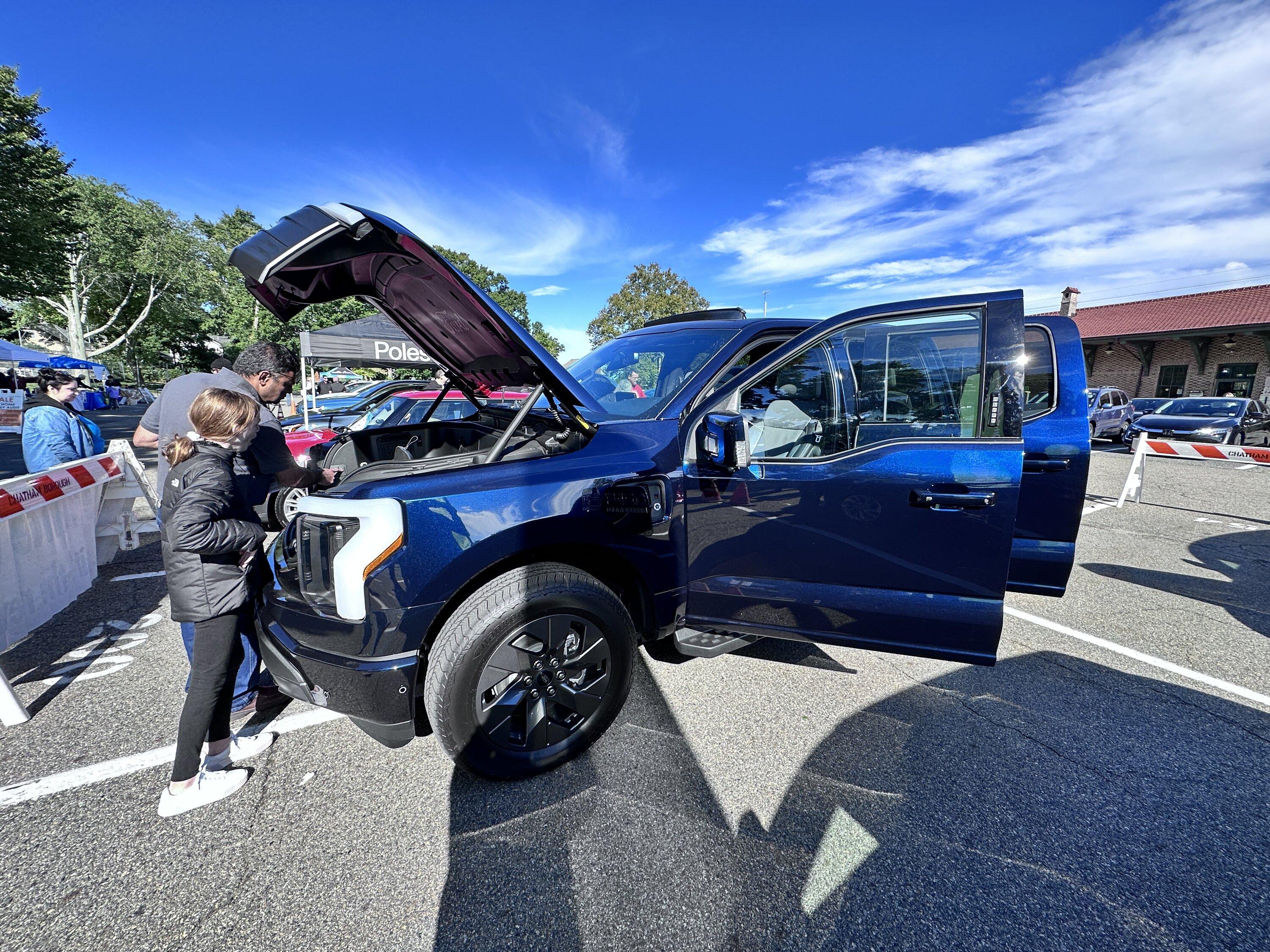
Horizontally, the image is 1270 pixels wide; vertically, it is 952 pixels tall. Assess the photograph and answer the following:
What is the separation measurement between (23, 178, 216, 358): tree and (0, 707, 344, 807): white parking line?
38266 mm

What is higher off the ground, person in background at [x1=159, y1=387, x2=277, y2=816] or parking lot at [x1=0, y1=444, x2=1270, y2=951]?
person in background at [x1=159, y1=387, x2=277, y2=816]

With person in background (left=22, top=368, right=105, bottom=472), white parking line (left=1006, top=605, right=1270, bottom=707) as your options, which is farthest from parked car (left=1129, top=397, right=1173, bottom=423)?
person in background (left=22, top=368, right=105, bottom=472)

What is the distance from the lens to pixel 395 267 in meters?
2.27

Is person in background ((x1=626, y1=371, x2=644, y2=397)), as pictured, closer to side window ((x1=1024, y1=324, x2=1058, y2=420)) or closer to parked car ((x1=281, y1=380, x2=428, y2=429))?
side window ((x1=1024, y1=324, x2=1058, y2=420))

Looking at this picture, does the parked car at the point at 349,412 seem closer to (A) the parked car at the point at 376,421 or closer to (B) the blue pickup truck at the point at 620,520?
(A) the parked car at the point at 376,421

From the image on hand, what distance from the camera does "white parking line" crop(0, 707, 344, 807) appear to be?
2.11 metres

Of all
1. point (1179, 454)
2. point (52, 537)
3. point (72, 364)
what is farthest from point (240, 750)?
point (72, 364)

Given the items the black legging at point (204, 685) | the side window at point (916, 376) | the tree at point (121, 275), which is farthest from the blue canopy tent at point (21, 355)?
the side window at point (916, 376)

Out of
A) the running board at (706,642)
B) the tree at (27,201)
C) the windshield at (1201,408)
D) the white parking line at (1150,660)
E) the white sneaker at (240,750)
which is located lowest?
the white parking line at (1150,660)

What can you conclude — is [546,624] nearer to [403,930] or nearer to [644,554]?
[644,554]

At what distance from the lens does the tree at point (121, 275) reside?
31453 mm

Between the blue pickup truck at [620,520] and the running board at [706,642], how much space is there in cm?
1

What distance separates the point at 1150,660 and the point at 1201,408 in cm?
1586

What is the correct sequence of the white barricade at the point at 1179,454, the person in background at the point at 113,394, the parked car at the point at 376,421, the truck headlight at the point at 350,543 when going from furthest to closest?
the person in background at the point at 113,394, the white barricade at the point at 1179,454, the parked car at the point at 376,421, the truck headlight at the point at 350,543
